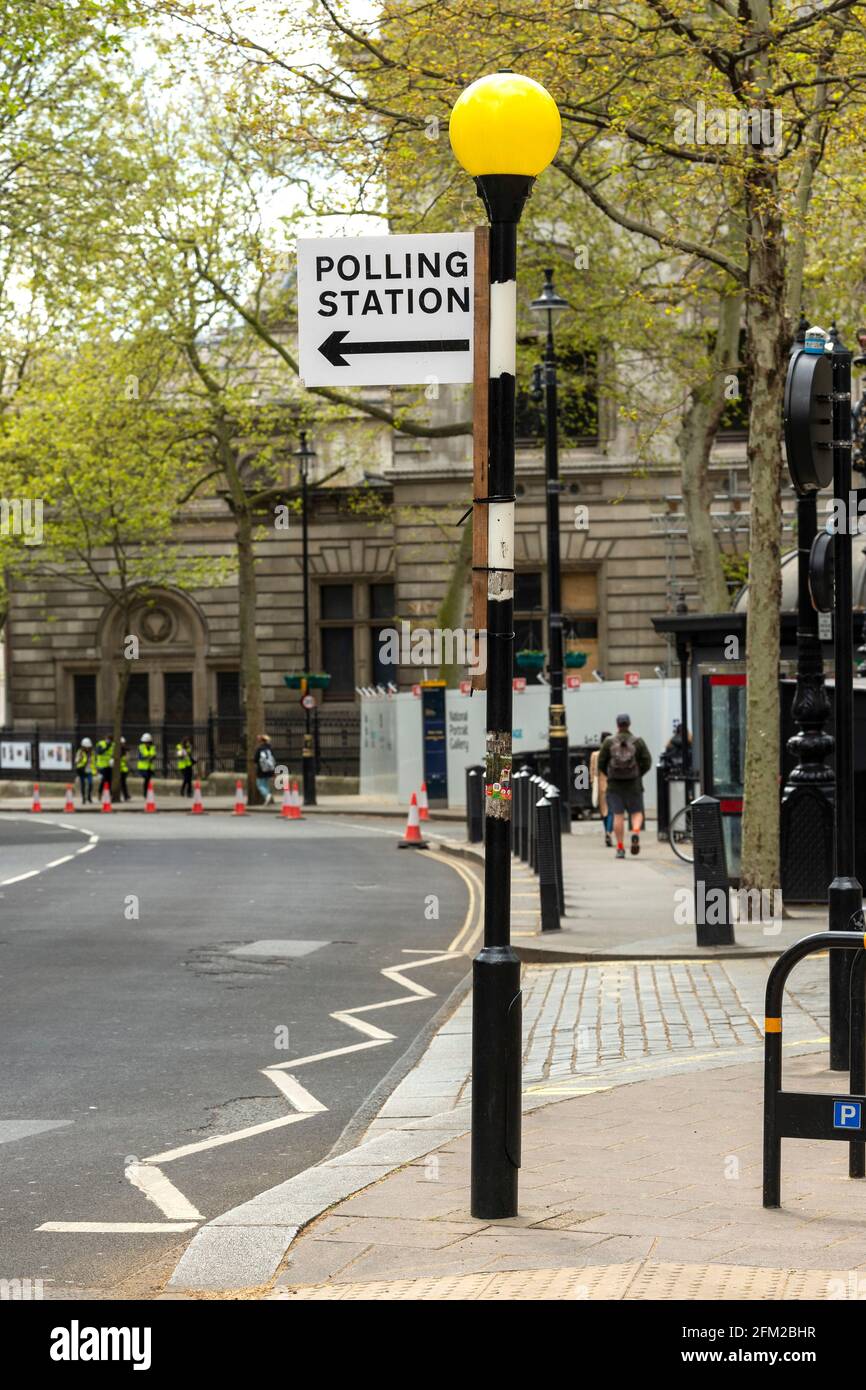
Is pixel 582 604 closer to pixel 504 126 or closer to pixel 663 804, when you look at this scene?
pixel 663 804

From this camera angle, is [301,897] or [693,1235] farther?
[301,897]

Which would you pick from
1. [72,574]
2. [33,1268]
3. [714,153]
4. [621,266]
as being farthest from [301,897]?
[72,574]

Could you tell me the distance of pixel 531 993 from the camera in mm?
12641

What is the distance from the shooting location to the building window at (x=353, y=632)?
53.0 metres

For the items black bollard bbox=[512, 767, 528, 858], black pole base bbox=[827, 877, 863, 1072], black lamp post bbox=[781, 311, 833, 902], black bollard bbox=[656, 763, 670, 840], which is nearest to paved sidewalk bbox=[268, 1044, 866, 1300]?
black pole base bbox=[827, 877, 863, 1072]

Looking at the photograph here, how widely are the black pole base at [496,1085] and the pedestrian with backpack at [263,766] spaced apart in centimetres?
3812

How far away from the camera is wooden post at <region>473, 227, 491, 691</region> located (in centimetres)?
641

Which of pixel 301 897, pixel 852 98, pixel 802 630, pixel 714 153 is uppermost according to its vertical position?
pixel 852 98

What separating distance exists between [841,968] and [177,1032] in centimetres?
414

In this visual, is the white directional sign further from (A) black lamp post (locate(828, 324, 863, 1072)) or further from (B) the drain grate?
Answer: (B) the drain grate

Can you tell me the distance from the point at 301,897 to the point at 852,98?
9.61 metres

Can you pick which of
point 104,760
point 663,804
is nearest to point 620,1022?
point 663,804

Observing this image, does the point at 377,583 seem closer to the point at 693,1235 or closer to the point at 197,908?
the point at 197,908

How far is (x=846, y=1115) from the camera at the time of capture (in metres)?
6.41
